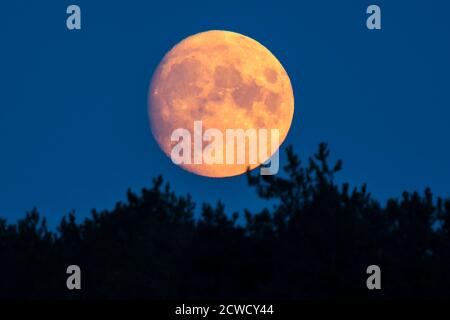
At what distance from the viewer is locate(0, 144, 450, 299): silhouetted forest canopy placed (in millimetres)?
30375

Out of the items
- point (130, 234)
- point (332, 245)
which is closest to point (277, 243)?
point (332, 245)

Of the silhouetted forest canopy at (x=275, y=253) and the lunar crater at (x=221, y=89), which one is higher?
the lunar crater at (x=221, y=89)

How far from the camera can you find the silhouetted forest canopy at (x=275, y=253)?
30.4 metres

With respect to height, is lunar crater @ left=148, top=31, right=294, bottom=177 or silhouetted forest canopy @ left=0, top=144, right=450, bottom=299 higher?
lunar crater @ left=148, top=31, right=294, bottom=177

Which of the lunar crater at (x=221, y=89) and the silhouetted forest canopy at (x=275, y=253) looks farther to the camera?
the lunar crater at (x=221, y=89)

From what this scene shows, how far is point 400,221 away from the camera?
34688 millimetres

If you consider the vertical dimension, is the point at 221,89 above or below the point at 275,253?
above

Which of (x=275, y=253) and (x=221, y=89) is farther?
(x=221, y=89)

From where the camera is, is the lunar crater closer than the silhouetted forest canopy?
No

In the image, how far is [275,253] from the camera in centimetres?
3191

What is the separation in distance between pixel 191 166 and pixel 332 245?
46.7 feet
